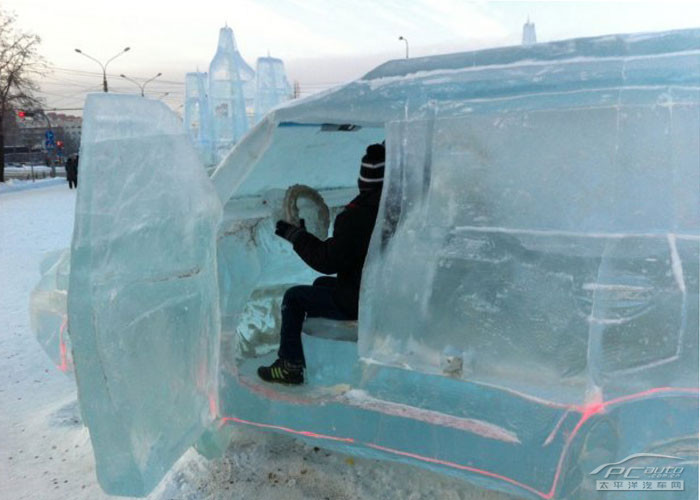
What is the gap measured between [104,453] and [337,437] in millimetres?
918

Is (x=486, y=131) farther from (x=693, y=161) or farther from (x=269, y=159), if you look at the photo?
(x=269, y=159)

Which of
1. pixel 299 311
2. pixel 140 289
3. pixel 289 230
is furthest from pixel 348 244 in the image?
pixel 140 289

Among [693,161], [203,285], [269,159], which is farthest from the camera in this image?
[269,159]

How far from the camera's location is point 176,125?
2.44 metres

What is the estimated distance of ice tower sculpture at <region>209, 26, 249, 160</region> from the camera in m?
15.0

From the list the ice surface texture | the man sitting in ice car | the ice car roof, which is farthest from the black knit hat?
the ice surface texture

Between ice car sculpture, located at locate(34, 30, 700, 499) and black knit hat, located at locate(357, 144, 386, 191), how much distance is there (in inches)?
12.5

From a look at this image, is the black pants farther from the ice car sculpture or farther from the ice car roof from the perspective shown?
the ice car roof

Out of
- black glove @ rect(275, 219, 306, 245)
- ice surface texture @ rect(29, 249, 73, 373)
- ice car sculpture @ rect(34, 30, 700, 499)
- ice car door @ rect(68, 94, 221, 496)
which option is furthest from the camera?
ice surface texture @ rect(29, 249, 73, 373)

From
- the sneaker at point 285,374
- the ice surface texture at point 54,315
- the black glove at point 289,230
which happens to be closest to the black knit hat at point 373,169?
the black glove at point 289,230

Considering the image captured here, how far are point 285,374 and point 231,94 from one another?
44.4 feet

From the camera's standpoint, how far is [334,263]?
8.63 feet

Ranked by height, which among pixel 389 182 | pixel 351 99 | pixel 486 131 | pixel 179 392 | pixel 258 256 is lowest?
pixel 179 392

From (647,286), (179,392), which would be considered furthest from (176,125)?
(647,286)
